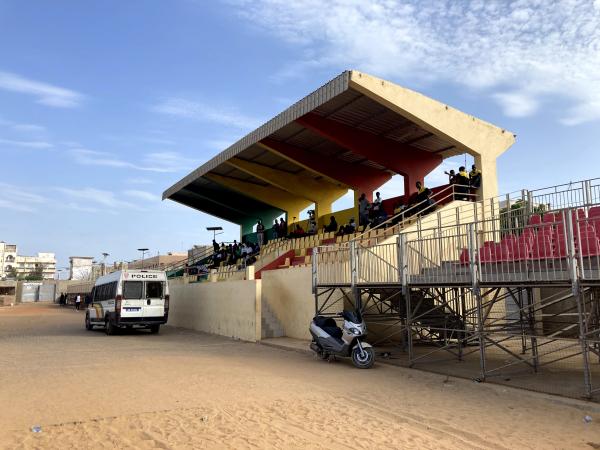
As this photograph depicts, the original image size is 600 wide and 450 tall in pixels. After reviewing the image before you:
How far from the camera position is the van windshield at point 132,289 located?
19.0m

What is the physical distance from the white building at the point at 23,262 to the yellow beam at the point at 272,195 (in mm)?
118620

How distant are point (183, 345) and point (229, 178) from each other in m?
16.6

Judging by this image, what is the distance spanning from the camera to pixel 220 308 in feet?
64.2

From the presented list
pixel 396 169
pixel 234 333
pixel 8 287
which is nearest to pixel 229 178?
pixel 396 169

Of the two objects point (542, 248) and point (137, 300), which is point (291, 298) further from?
point (542, 248)

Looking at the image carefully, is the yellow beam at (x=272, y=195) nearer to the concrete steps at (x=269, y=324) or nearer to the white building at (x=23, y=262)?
the concrete steps at (x=269, y=324)

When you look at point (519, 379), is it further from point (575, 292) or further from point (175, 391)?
point (175, 391)

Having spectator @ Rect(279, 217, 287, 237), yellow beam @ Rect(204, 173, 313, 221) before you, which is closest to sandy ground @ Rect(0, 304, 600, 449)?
spectator @ Rect(279, 217, 287, 237)

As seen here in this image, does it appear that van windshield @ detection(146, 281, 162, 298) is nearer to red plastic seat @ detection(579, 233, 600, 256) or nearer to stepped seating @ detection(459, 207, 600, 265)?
stepped seating @ detection(459, 207, 600, 265)

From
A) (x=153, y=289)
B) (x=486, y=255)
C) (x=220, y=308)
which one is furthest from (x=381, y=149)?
(x=486, y=255)

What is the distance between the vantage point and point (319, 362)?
11.5 meters

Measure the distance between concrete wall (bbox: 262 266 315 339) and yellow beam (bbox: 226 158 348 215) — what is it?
1168 centimetres

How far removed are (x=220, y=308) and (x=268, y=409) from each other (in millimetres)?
12829

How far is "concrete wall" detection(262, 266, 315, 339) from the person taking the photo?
15.2m
